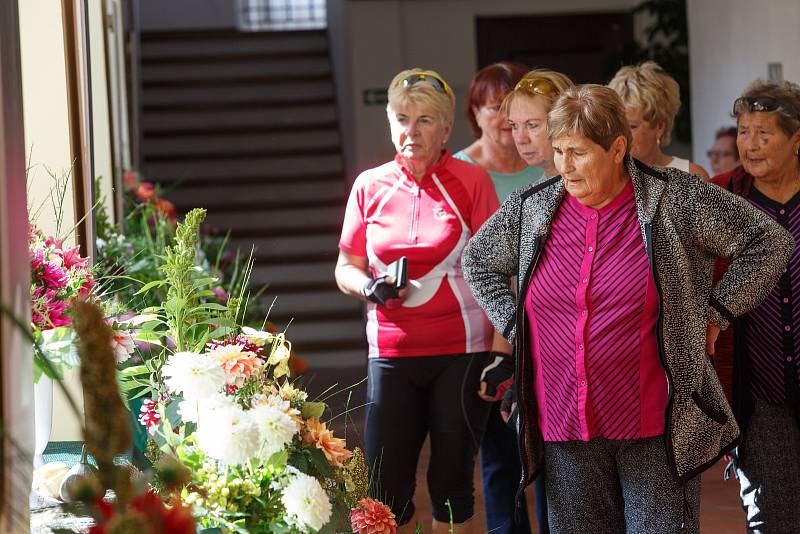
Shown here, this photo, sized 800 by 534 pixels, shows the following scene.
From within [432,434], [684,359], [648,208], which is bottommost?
[432,434]

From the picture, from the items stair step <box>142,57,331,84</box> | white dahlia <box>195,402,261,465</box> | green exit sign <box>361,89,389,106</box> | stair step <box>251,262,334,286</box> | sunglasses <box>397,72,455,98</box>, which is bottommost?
stair step <box>251,262,334,286</box>

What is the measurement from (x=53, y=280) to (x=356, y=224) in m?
1.11

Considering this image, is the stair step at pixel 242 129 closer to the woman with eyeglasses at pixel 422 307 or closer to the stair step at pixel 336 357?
the stair step at pixel 336 357

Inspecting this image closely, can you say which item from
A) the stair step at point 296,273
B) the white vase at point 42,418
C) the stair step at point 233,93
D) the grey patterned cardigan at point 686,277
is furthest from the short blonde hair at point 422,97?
the stair step at point 233,93

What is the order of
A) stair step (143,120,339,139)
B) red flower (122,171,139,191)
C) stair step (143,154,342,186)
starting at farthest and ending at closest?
stair step (143,120,339,139) < stair step (143,154,342,186) < red flower (122,171,139,191)

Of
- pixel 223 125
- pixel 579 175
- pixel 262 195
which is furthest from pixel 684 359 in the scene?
pixel 223 125

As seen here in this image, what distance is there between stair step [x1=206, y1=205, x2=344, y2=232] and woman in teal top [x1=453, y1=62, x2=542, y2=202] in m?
6.30

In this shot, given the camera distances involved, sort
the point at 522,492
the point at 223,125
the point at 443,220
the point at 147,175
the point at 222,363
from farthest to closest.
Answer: the point at 223,125 < the point at 147,175 < the point at 443,220 < the point at 522,492 < the point at 222,363

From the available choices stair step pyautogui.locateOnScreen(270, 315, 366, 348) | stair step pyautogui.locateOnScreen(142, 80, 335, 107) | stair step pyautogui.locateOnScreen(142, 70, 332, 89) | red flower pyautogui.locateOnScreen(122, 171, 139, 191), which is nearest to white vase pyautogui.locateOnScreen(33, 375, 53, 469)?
red flower pyautogui.locateOnScreen(122, 171, 139, 191)

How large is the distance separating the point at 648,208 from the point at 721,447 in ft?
1.66

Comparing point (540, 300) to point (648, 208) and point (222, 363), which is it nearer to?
point (648, 208)

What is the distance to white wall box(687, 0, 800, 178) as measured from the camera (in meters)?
Answer: 5.55

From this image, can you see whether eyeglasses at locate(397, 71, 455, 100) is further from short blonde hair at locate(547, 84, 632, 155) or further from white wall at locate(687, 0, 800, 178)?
white wall at locate(687, 0, 800, 178)

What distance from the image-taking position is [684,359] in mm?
2195
